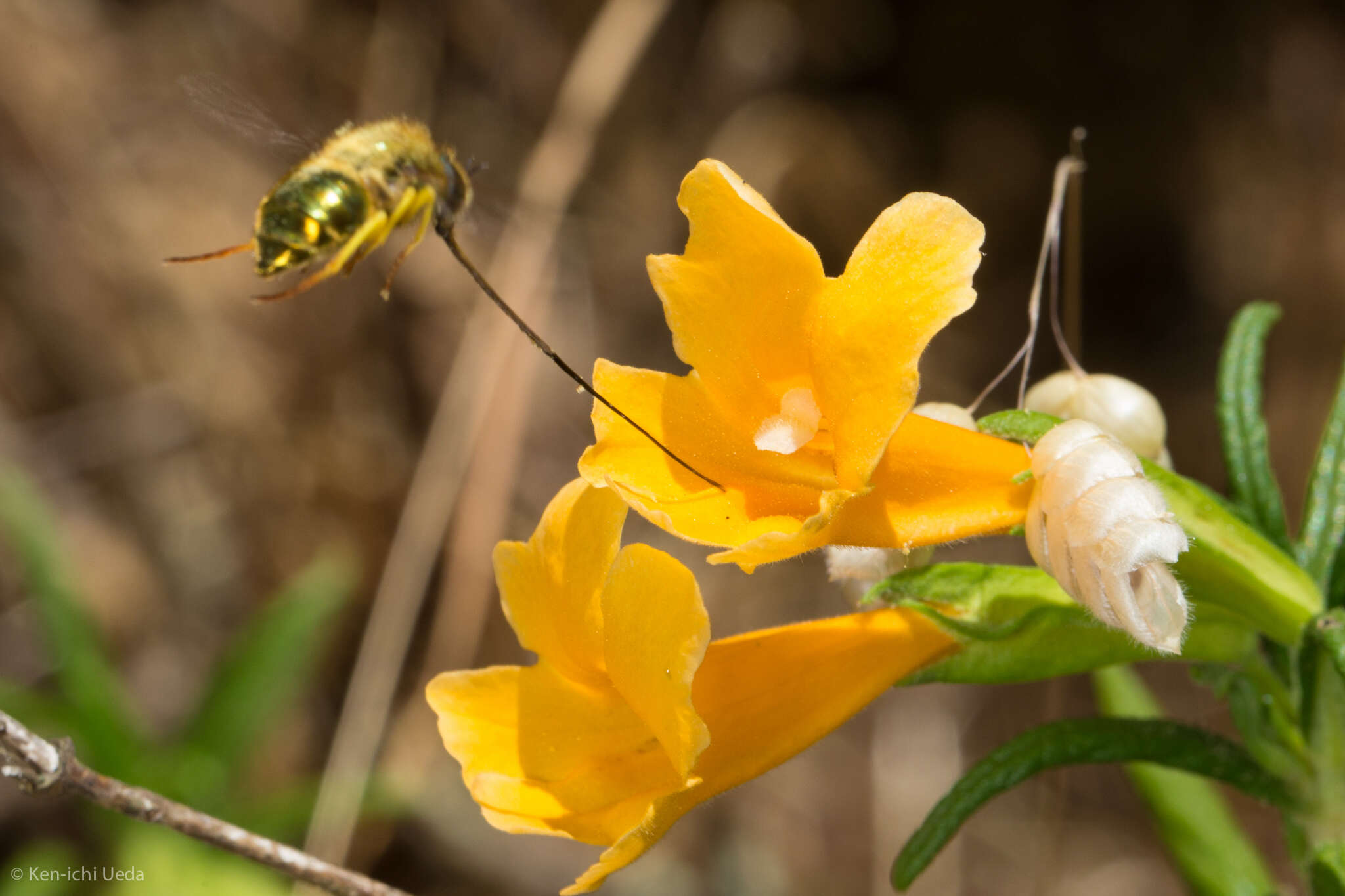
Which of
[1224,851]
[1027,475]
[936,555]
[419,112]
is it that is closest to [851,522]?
[1027,475]

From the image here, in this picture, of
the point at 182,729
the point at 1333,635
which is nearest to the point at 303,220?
the point at 1333,635

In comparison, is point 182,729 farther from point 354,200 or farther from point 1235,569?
point 1235,569

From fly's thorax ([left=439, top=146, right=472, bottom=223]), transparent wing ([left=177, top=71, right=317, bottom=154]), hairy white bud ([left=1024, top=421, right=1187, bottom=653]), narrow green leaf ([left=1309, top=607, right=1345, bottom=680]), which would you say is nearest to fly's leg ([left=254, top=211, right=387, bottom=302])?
fly's thorax ([left=439, top=146, right=472, bottom=223])

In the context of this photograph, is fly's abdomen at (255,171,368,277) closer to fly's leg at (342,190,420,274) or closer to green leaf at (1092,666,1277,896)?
fly's leg at (342,190,420,274)

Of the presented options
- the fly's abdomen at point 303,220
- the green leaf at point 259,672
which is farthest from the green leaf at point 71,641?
the fly's abdomen at point 303,220

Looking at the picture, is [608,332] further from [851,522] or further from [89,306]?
[851,522]

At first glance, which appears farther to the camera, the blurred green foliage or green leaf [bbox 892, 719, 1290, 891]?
the blurred green foliage
